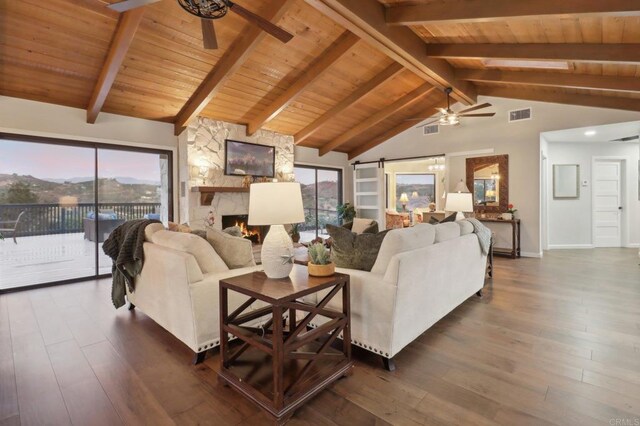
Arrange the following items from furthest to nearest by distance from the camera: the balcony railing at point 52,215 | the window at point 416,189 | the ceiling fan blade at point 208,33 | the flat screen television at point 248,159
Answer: the window at point 416,189
the flat screen television at point 248,159
the balcony railing at point 52,215
the ceiling fan blade at point 208,33

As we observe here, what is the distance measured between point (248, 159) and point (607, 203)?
845cm

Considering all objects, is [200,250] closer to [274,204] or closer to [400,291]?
[274,204]

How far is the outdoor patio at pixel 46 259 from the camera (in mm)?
4301

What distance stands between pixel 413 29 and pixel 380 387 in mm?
4397

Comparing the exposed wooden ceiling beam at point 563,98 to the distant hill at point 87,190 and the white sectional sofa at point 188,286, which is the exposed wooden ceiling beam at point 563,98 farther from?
the distant hill at point 87,190

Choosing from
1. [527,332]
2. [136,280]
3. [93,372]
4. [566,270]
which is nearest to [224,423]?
[93,372]

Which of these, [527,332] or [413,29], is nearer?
[527,332]

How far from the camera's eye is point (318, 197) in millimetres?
8461

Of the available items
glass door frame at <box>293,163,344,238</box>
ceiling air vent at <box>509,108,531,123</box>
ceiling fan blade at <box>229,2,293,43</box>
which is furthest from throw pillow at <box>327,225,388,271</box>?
ceiling air vent at <box>509,108,531,123</box>

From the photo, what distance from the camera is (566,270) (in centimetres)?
505

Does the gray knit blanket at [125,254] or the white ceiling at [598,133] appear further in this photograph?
the white ceiling at [598,133]

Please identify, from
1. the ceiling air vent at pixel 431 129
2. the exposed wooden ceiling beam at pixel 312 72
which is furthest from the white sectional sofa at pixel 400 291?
the ceiling air vent at pixel 431 129

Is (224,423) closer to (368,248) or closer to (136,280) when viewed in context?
(368,248)

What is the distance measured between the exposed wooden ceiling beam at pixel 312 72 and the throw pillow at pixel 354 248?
3.04 meters
